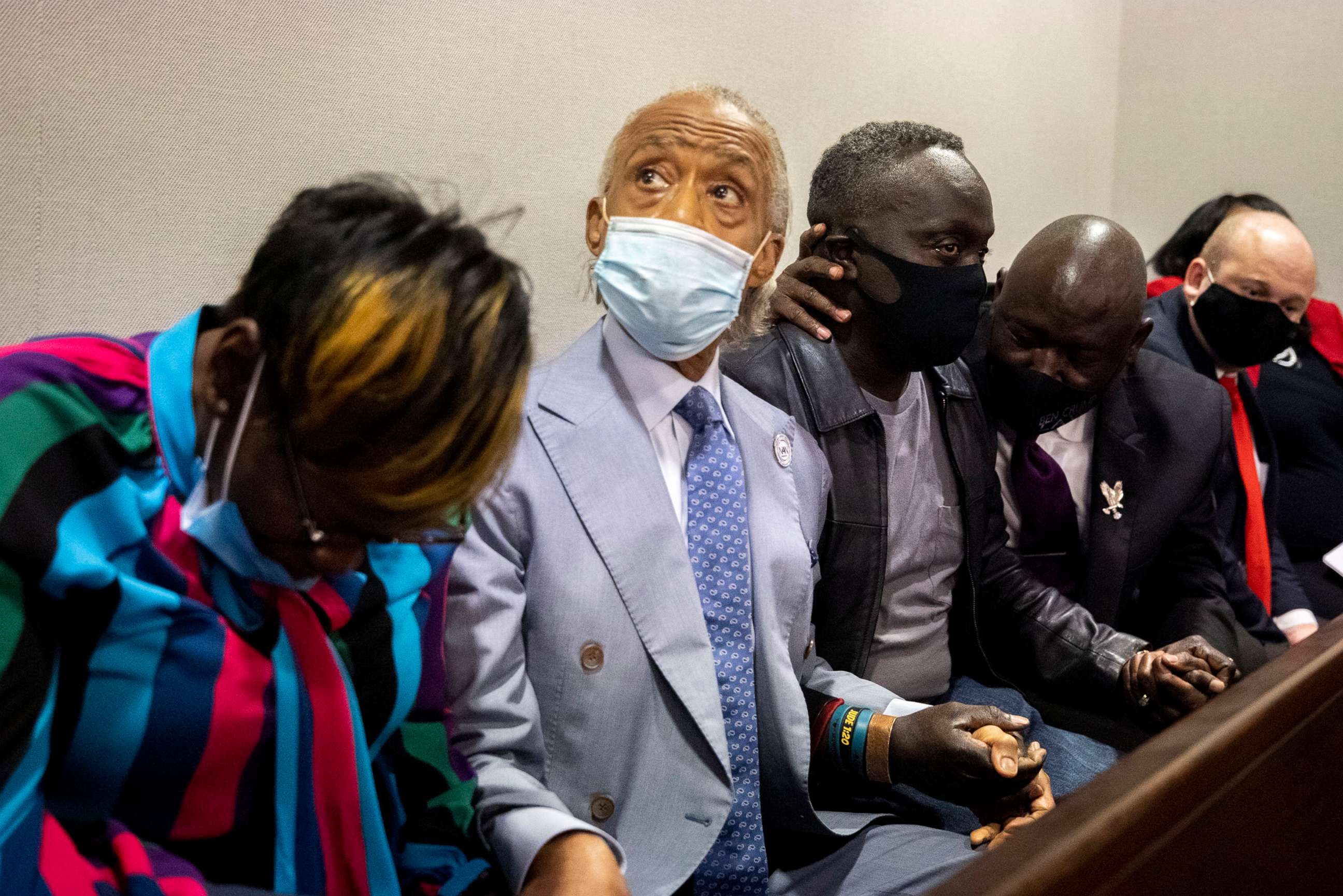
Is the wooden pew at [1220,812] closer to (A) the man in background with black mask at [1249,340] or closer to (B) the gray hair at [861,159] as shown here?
(B) the gray hair at [861,159]

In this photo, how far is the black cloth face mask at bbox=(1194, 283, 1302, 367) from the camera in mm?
3131

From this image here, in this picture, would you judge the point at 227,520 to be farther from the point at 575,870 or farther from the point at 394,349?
the point at 575,870

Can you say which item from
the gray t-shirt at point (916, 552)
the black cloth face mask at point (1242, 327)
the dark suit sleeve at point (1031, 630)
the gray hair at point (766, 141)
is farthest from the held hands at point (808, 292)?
the black cloth face mask at point (1242, 327)

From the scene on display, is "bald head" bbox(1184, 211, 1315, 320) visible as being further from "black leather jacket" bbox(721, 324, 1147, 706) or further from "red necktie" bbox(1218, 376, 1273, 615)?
"black leather jacket" bbox(721, 324, 1147, 706)

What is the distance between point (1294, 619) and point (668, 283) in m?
2.31

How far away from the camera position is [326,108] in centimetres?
199

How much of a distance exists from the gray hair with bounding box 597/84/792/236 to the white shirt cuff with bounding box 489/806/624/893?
100cm

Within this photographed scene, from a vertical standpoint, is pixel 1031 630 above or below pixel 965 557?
below

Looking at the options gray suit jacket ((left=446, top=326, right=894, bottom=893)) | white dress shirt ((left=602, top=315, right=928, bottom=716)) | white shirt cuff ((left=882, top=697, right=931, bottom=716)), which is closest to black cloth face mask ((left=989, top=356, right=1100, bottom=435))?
white shirt cuff ((left=882, top=697, right=931, bottom=716))

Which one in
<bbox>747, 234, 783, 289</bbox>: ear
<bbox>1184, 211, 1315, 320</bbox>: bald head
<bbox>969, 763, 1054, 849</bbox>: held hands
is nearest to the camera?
<bbox>969, 763, 1054, 849</bbox>: held hands

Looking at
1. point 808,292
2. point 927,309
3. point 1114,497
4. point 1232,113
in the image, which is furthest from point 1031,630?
point 1232,113

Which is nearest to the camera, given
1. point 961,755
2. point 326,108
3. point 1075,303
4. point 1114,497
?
point 961,755

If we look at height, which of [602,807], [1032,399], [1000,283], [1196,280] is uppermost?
[1000,283]

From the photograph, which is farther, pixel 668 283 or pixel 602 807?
pixel 668 283
